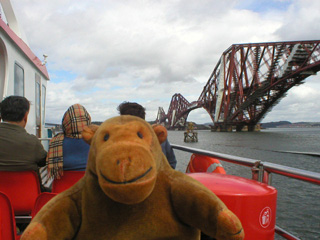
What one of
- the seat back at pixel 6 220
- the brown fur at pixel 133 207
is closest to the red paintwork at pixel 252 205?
the brown fur at pixel 133 207

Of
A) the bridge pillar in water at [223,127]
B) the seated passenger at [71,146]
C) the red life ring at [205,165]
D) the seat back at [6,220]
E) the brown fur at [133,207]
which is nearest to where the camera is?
the brown fur at [133,207]

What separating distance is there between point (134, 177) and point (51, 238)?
0.38 m

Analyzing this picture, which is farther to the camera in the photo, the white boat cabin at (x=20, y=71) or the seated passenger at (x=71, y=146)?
the white boat cabin at (x=20, y=71)

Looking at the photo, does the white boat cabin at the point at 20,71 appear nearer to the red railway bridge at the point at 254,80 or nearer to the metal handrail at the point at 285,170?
the metal handrail at the point at 285,170

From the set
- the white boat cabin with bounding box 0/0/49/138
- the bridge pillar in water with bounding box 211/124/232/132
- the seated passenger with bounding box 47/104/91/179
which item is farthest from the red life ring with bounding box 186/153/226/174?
the bridge pillar in water with bounding box 211/124/232/132

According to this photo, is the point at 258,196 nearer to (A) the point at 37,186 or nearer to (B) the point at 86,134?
(B) the point at 86,134

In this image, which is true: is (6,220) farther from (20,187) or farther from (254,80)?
(254,80)

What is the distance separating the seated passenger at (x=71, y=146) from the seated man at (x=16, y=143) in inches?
6.7

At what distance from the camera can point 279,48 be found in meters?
40.2

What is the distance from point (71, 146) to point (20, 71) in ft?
9.54

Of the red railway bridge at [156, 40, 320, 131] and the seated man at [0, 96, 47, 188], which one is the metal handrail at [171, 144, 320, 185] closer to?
A: the seated man at [0, 96, 47, 188]

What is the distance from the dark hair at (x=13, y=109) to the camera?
1986 mm

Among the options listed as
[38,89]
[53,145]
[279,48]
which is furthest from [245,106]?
[53,145]

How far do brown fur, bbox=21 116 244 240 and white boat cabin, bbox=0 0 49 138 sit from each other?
2.97m
